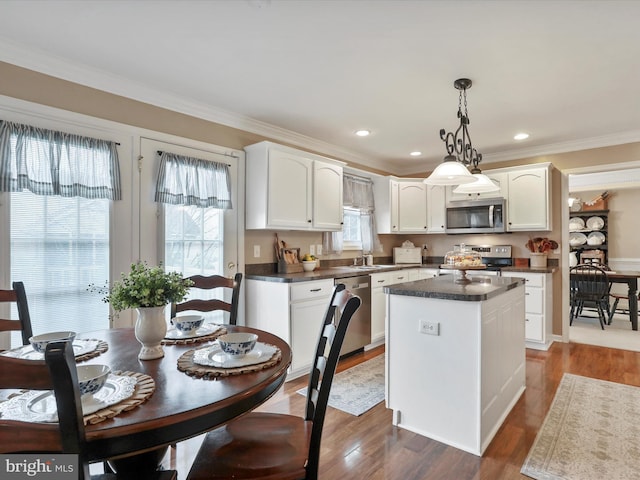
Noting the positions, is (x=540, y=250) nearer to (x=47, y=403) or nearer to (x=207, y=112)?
(x=207, y=112)

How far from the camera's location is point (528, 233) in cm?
478

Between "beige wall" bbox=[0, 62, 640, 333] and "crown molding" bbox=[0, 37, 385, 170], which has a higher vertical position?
"crown molding" bbox=[0, 37, 385, 170]

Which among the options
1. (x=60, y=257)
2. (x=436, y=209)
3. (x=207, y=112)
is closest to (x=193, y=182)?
(x=207, y=112)

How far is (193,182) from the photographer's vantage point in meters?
3.10

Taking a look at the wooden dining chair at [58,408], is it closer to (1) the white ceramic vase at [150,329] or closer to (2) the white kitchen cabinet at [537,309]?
(1) the white ceramic vase at [150,329]

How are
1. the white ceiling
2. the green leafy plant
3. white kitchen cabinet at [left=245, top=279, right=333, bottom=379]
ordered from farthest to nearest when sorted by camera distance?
white kitchen cabinet at [left=245, top=279, right=333, bottom=379]
the white ceiling
the green leafy plant

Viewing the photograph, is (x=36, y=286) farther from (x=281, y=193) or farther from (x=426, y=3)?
(x=426, y=3)

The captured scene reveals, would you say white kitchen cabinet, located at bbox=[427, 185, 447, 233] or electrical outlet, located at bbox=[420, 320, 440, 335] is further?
white kitchen cabinet, located at bbox=[427, 185, 447, 233]

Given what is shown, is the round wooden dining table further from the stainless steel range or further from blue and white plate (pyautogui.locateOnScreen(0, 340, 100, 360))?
the stainless steel range

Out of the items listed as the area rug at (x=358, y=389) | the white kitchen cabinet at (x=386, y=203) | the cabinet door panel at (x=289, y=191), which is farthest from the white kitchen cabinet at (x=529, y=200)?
the cabinet door panel at (x=289, y=191)

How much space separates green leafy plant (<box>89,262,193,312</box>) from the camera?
1.32 metres

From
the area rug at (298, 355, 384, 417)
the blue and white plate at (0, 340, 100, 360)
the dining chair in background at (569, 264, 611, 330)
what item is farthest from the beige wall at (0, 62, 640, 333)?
the blue and white plate at (0, 340, 100, 360)

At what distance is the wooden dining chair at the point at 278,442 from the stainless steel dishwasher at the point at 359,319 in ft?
7.28

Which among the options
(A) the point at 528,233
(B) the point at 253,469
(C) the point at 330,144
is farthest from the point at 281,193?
(A) the point at 528,233
